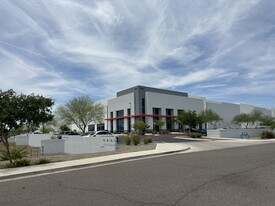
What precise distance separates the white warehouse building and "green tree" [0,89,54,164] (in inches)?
2509

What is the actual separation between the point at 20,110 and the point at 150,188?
853 cm

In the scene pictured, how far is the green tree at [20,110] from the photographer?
13.1 metres

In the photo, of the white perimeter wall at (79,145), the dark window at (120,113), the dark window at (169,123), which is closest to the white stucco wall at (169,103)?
the dark window at (169,123)

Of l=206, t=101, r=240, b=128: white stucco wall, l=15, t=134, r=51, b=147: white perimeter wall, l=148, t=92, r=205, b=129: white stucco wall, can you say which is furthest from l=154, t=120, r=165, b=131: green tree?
l=15, t=134, r=51, b=147: white perimeter wall

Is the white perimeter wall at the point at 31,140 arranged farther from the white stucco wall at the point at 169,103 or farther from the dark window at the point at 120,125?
the dark window at the point at 120,125

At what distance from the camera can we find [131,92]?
83875mm

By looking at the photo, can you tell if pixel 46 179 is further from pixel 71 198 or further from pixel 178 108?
pixel 178 108

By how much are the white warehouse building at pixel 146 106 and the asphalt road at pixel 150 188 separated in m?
67.8

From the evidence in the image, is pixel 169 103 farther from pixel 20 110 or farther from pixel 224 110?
pixel 20 110

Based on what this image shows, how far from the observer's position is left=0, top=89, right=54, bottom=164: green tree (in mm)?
13091

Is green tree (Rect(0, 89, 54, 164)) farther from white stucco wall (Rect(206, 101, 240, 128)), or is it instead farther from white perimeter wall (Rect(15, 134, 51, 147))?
white stucco wall (Rect(206, 101, 240, 128))

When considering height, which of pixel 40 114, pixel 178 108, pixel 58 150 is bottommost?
pixel 58 150

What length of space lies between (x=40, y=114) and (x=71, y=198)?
8.32 meters

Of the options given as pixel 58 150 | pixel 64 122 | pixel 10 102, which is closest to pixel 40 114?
pixel 10 102
